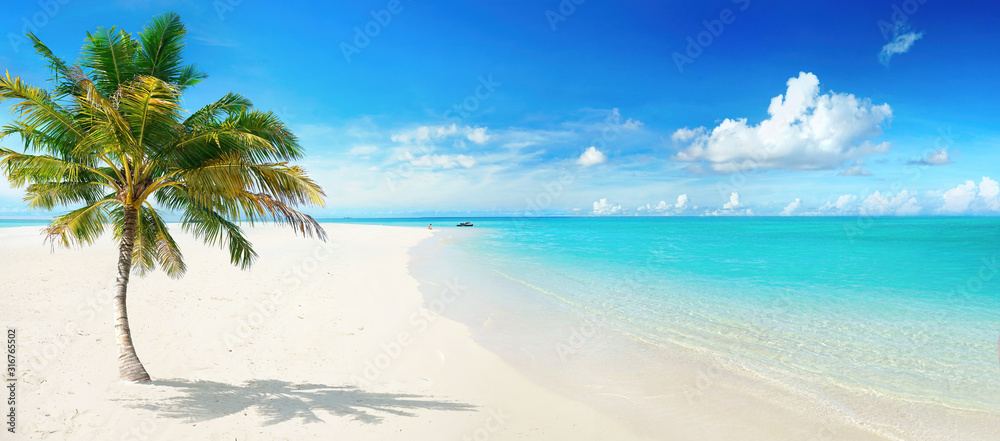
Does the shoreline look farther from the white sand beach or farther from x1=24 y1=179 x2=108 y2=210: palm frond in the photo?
x1=24 y1=179 x2=108 y2=210: palm frond

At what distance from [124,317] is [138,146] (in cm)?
283

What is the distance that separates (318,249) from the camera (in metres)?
29.6

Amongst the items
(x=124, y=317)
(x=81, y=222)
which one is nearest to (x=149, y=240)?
(x=81, y=222)

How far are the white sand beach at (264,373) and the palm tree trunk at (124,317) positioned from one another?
9.8 inches

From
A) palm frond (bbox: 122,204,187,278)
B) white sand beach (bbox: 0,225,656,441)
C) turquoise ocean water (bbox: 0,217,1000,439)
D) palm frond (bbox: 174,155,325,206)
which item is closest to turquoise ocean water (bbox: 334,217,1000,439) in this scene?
turquoise ocean water (bbox: 0,217,1000,439)

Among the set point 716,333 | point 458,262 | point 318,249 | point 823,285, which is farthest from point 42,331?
point 823,285

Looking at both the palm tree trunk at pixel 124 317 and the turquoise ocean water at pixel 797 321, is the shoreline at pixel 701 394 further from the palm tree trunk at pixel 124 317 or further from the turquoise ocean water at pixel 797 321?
the palm tree trunk at pixel 124 317

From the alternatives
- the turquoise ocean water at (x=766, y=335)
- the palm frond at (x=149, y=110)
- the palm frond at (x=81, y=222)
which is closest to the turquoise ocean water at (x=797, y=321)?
the turquoise ocean water at (x=766, y=335)

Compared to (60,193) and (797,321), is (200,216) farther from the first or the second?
(797,321)

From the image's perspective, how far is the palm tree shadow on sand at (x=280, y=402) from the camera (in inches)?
230

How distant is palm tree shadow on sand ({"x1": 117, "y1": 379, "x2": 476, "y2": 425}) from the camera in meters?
5.84

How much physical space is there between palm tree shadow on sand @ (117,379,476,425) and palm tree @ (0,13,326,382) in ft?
3.51

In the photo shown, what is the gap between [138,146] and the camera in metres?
5.64

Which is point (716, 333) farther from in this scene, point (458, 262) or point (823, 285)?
point (458, 262)
